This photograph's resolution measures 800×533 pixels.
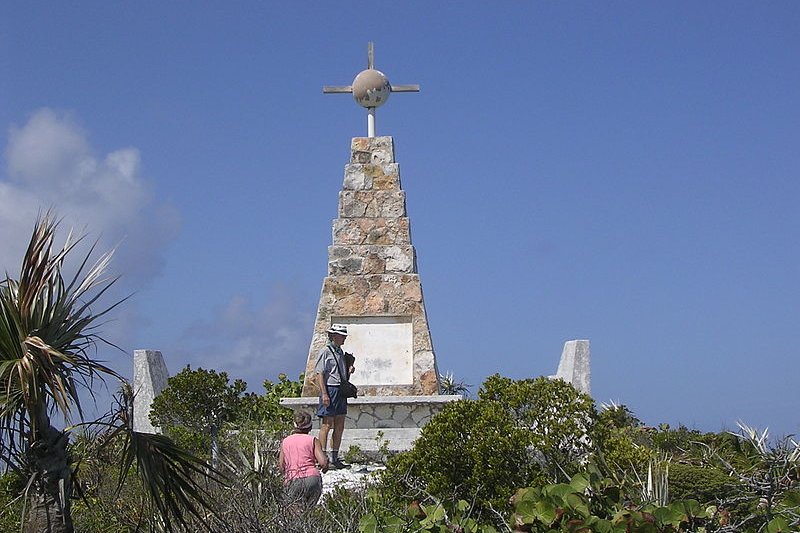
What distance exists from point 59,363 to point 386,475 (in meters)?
3.74

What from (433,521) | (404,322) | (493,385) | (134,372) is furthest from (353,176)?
(433,521)

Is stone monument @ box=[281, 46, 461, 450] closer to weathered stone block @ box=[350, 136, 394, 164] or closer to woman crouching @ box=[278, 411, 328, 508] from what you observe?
weathered stone block @ box=[350, 136, 394, 164]

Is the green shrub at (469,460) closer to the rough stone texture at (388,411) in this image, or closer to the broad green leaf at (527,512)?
the broad green leaf at (527,512)

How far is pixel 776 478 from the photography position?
7590 mm

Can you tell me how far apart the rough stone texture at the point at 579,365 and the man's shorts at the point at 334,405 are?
18.0ft

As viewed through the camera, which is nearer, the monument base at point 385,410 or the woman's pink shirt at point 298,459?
the woman's pink shirt at point 298,459

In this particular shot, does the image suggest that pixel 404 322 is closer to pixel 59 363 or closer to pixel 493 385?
pixel 493 385

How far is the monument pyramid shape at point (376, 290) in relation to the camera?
15.8 metres

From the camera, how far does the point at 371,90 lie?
16.7m

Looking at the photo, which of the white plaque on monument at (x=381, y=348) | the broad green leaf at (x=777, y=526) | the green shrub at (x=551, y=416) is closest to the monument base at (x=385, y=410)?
the white plaque on monument at (x=381, y=348)

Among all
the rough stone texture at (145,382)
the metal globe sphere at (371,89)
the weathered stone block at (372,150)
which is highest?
the metal globe sphere at (371,89)

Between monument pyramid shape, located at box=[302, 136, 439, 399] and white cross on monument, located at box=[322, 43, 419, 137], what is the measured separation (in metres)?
0.72

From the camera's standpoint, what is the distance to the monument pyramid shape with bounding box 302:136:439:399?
15.8 m

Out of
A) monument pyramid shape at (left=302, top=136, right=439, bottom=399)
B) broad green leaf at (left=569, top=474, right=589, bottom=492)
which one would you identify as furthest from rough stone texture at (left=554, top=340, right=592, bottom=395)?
broad green leaf at (left=569, top=474, right=589, bottom=492)
